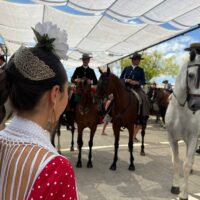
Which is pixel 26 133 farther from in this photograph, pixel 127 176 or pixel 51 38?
pixel 127 176

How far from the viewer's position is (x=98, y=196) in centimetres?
446

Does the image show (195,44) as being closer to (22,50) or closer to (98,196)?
(98,196)

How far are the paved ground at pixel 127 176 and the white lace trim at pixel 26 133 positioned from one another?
354cm

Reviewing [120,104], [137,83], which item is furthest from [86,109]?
[137,83]

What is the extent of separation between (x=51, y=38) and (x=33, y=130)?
452 mm

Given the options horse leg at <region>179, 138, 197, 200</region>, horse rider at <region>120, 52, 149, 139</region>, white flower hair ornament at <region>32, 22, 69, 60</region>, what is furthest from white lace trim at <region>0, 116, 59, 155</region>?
horse rider at <region>120, 52, 149, 139</region>

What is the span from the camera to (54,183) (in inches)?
37.1

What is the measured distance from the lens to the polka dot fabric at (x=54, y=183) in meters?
0.94

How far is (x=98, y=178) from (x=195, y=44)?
2.95m

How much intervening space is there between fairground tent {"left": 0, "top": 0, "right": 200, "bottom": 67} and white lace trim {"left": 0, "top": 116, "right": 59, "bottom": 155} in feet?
23.7

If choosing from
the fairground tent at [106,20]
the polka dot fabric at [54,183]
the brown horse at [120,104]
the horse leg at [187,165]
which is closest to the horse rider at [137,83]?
the brown horse at [120,104]

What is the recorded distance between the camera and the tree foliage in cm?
3709

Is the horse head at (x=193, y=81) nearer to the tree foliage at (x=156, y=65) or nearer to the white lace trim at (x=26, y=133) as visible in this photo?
the white lace trim at (x=26, y=133)

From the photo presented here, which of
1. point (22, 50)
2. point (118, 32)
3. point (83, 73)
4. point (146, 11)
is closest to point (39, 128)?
point (22, 50)
